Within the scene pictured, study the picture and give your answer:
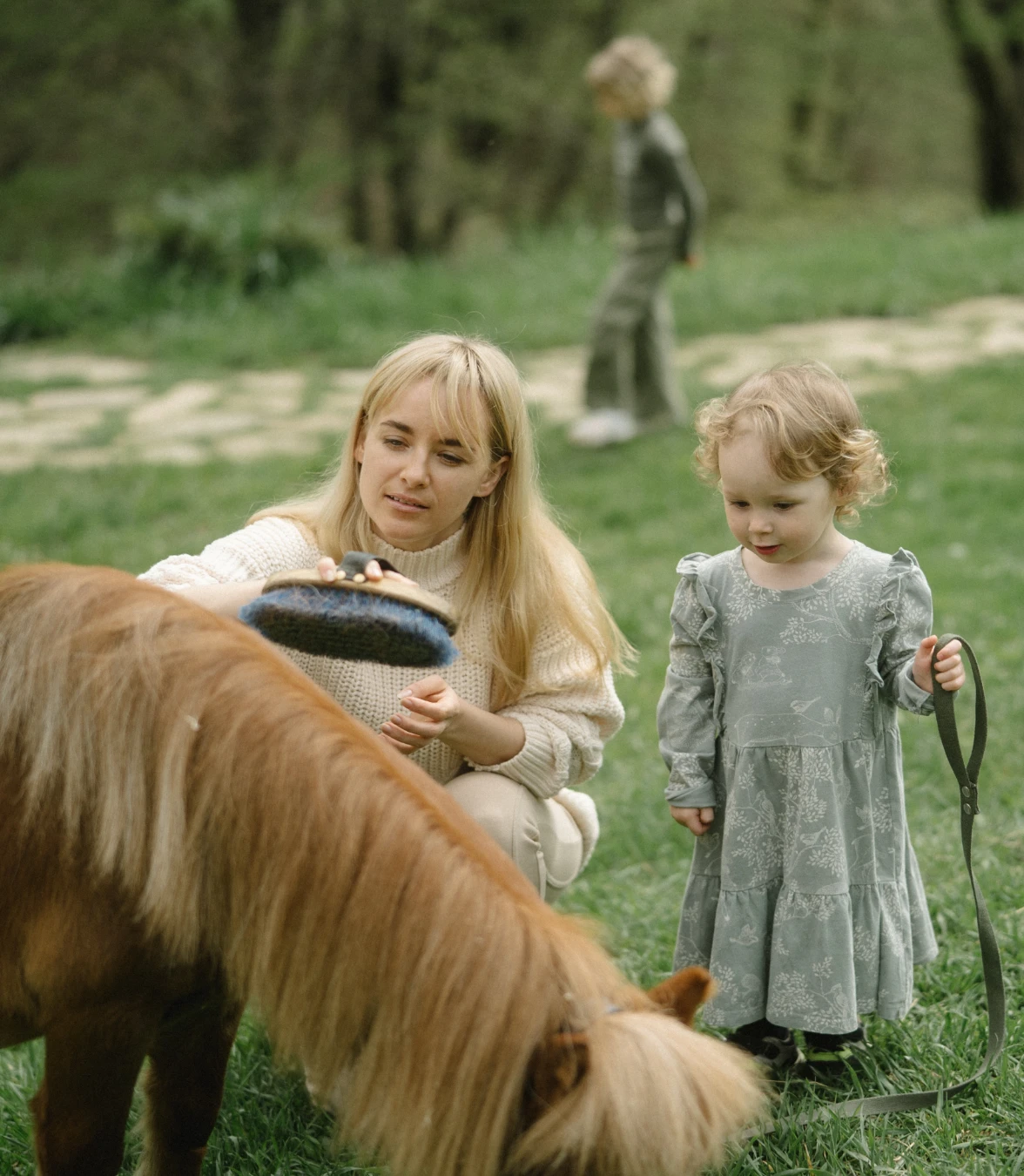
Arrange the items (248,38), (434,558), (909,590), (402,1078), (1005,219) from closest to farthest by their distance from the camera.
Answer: (402,1078) → (909,590) → (434,558) → (1005,219) → (248,38)

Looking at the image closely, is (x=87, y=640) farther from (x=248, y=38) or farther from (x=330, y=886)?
(x=248, y=38)

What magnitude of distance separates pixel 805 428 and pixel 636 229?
16.4 feet

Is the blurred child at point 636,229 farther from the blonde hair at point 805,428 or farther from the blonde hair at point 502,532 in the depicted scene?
the blonde hair at point 805,428

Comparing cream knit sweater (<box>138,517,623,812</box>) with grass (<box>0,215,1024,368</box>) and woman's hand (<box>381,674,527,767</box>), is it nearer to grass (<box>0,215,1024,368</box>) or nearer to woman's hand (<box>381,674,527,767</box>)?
woman's hand (<box>381,674,527,767</box>)

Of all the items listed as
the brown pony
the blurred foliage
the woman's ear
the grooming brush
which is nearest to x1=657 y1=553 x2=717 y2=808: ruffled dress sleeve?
the woman's ear

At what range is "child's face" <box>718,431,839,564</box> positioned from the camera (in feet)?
7.64

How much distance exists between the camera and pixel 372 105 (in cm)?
1222

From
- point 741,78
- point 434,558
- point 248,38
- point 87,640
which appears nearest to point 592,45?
point 741,78

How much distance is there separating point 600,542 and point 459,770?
349 centimetres

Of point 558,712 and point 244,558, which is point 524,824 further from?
point 244,558

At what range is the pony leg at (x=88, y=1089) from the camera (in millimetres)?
1843

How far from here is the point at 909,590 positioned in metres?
2.40

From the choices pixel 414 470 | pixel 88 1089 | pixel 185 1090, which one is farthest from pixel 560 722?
pixel 88 1089

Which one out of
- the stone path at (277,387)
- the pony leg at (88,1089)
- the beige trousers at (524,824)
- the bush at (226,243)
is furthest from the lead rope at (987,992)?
the bush at (226,243)
